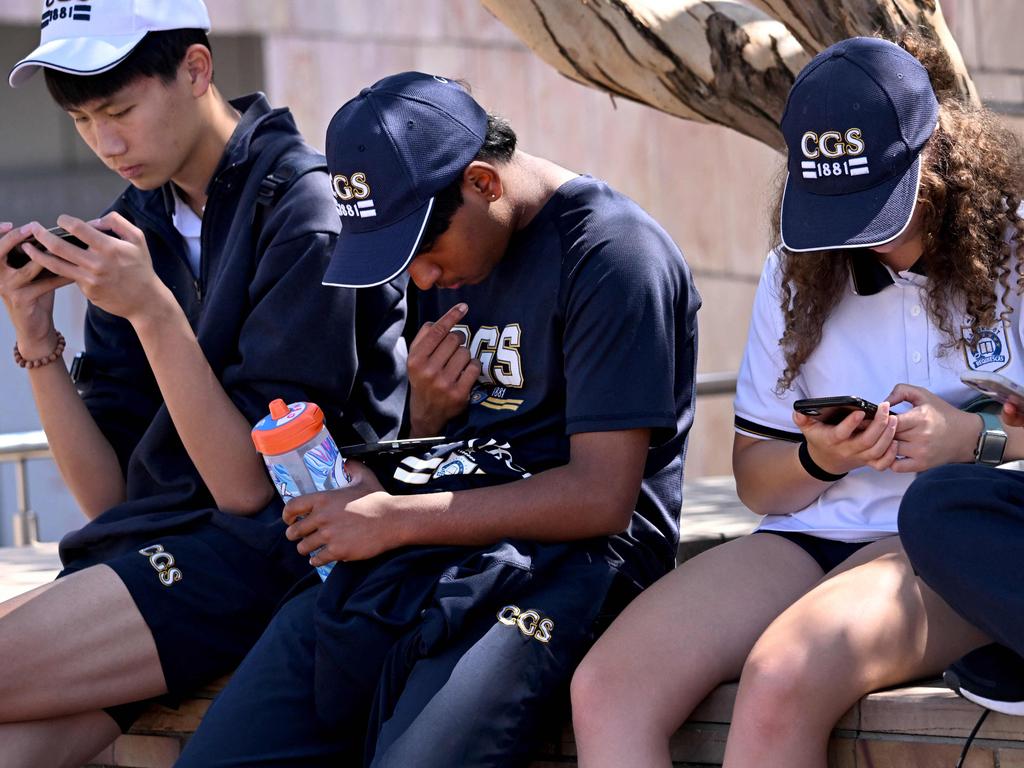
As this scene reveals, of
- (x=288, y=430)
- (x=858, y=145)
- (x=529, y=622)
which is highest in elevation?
(x=858, y=145)

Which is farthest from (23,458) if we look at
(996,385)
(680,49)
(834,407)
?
(996,385)

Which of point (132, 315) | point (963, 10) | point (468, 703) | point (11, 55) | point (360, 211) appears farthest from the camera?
point (963, 10)

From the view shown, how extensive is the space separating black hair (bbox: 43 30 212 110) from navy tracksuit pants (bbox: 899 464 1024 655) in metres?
1.89

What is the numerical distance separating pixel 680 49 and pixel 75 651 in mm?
2408

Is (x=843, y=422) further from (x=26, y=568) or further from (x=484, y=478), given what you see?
(x=26, y=568)

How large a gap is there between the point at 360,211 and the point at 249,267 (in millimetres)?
513

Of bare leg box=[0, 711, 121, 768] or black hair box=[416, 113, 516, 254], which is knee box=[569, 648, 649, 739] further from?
bare leg box=[0, 711, 121, 768]

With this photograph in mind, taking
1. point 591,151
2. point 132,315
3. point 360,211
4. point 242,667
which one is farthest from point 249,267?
point 591,151

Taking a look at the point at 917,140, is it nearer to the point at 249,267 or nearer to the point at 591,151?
the point at 249,267

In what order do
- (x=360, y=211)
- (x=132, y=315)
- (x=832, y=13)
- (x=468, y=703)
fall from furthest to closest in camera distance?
(x=832, y=13) → (x=132, y=315) → (x=360, y=211) → (x=468, y=703)

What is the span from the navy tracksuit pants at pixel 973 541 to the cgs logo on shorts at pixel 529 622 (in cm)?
64

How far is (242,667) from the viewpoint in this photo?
9.64 feet

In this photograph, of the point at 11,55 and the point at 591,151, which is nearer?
the point at 11,55

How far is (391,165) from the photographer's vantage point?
2852 millimetres
